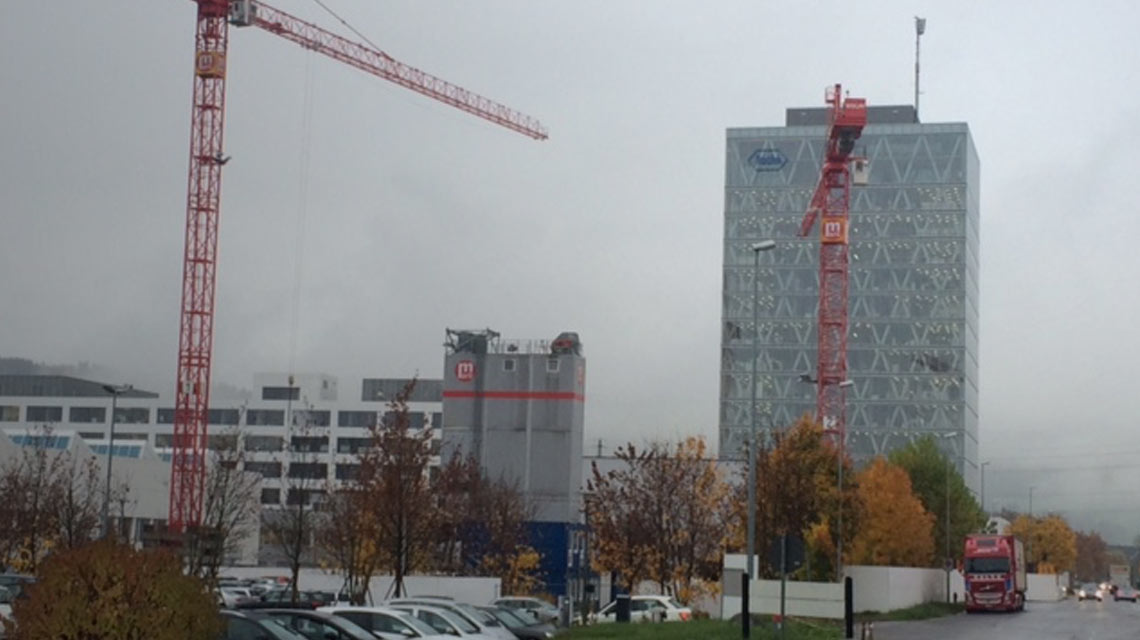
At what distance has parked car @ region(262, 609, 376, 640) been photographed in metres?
28.5

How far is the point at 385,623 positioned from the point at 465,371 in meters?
74.7

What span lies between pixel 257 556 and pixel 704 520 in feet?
166

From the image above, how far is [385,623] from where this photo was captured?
31.5m

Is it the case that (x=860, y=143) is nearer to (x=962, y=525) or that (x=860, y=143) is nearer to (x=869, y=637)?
(x=962, y=525)

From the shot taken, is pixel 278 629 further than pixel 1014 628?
No

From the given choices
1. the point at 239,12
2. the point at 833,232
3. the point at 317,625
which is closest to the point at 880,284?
the point at 833,232

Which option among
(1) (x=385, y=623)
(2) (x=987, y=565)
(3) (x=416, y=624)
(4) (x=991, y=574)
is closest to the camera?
(1) (x=385, y=623)

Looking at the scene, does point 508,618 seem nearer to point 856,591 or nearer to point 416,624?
point 416,624

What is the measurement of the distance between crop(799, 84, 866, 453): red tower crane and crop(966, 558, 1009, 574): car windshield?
28.6 metres

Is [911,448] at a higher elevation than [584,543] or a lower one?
higher

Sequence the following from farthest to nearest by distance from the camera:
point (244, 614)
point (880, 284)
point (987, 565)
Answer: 1. point (880, 284)
2. point (987, 565)
3. point (244, 614)

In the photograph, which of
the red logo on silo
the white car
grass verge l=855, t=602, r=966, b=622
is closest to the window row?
the red logo on silo

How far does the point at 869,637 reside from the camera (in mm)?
43219

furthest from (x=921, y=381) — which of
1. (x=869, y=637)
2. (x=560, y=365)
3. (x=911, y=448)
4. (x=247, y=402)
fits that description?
(x=869, y=637)
